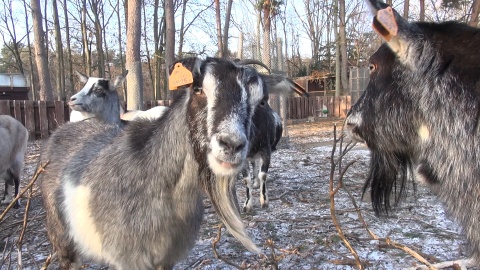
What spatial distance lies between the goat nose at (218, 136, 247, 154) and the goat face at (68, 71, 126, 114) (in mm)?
4302

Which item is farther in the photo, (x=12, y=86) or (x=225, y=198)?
(x=12, y=86)

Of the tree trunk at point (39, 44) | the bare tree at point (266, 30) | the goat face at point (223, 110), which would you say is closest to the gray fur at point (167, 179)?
the goat face at point (223, 110)

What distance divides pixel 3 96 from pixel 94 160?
27305mm

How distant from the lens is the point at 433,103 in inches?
68.7

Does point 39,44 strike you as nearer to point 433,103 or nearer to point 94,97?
point 94,97

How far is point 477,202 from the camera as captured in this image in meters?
1.69

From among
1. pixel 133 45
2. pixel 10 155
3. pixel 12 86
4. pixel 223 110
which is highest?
pixel 12 86

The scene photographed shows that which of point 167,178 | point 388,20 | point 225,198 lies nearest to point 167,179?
point 167,178

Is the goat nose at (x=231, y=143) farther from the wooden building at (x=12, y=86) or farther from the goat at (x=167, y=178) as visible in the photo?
the wooden building at (x=12, y=86)

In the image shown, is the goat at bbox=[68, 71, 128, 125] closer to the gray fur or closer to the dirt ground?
the dirt ground

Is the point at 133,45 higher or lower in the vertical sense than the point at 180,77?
higher

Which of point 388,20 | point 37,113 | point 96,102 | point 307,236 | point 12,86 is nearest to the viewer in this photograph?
point 388,20

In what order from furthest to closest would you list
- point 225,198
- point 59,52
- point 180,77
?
point 59,52 → point 225,198 → point 180,77

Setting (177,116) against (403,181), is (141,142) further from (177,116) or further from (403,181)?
(403,181)
